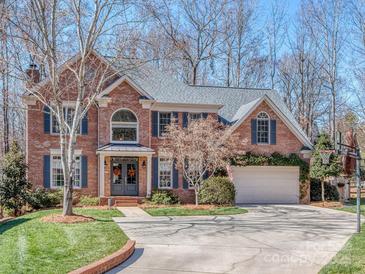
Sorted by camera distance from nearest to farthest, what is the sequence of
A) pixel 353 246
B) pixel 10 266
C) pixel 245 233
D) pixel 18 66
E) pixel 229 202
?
1. pixel 10 266
2. pixel 353 246
3. pixel 245 233
4. pixel 18 66
5. pixel 229 202

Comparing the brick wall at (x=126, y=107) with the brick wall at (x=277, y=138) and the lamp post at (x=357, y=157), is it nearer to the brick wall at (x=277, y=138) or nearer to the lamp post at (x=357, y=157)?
the brick wall at (x=277, y=138)

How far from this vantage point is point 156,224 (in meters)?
15.8

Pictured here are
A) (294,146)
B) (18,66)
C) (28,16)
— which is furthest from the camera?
(294,146)

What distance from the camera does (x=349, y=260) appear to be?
30.9ft

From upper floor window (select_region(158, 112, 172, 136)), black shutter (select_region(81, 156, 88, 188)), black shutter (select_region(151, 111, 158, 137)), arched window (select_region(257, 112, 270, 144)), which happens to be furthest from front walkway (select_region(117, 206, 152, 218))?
arched window (select_region(257, 112, 270, 144))

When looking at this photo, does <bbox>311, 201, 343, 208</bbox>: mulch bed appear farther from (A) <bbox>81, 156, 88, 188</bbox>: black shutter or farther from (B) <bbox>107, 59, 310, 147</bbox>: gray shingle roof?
(A) <bbox>81, 156, 88, 188</bbox>: black shutter

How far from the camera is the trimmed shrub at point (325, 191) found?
2705 cm

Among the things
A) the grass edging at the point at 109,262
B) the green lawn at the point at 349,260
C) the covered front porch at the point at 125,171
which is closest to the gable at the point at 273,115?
the covered front porch at the point at 125,171

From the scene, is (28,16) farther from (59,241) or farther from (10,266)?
(10,266)

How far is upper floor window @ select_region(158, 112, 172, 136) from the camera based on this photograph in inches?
1010

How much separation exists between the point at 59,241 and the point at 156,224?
4.97 meters

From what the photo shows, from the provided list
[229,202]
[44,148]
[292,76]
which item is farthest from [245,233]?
[292,76]

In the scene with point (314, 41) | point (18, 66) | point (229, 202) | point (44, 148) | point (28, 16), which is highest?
point (314, 41)

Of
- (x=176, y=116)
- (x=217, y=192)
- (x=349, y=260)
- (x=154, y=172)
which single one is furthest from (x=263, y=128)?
(x=349, y=260)
